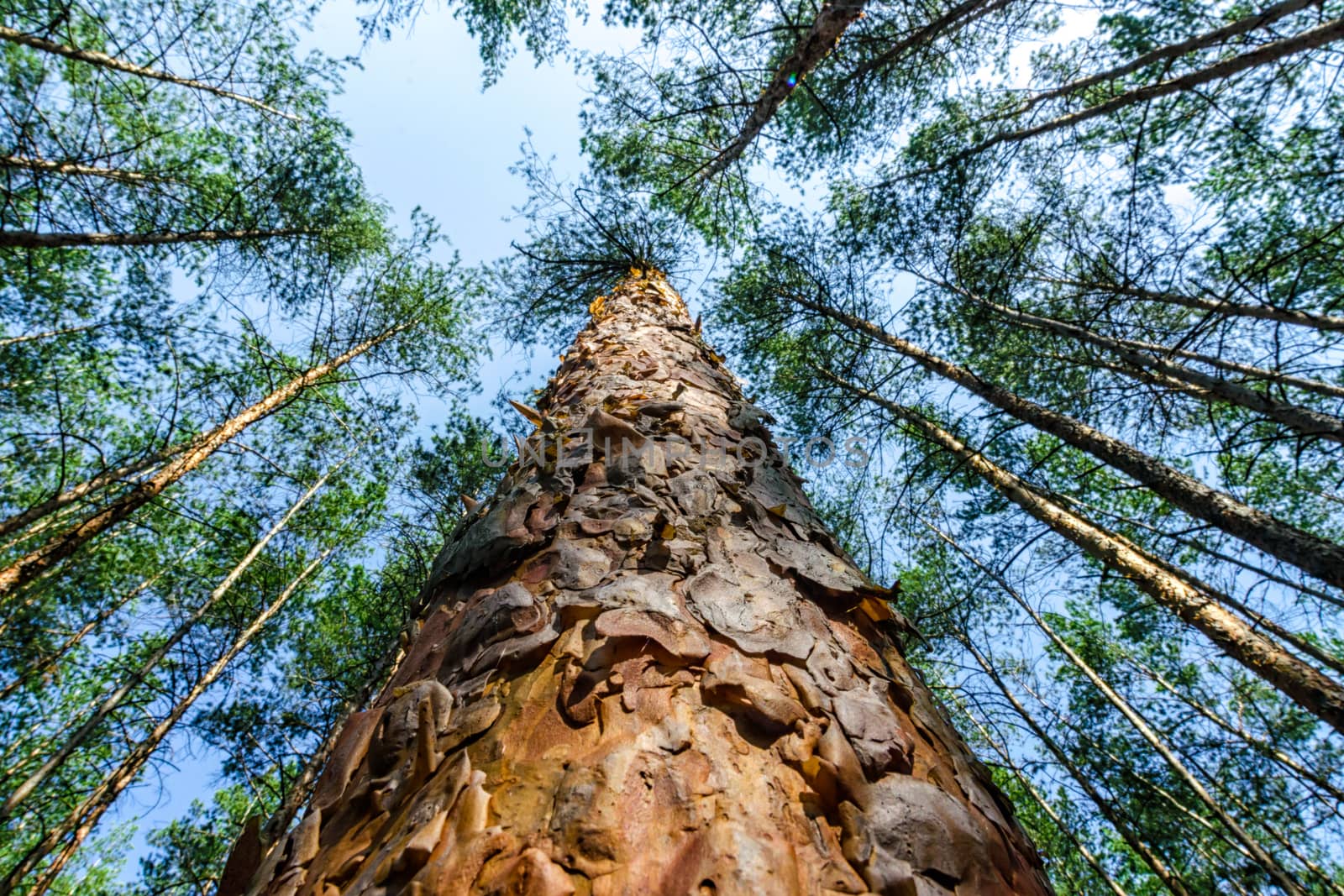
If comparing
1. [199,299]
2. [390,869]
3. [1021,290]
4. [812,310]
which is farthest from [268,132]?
[1021,290]

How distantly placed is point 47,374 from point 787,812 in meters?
8.58

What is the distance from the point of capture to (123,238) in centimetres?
454

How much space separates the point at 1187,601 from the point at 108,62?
8.59m

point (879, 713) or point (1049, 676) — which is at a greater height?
point (1049, 676)

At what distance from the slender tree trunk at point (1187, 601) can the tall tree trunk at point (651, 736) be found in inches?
77.2

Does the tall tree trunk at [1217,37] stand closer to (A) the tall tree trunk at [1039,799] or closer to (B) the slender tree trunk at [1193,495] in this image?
(B) the slender tree trunk at [1193,495]

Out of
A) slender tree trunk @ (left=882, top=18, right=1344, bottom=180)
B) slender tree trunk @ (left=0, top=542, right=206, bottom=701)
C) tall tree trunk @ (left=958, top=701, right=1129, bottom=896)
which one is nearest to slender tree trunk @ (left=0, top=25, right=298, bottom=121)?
slender tree trunk @ (left=0, top=542, right=206, bottom=701)

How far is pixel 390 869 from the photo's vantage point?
2.12ft

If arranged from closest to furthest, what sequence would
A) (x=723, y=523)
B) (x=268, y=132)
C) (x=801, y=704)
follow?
(x=801, y=704) → (x=723, y=523) → (x=268, y=132)

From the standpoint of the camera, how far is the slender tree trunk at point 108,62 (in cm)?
364

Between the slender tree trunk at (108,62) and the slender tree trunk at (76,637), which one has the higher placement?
the slender tree trunk at (108,62)

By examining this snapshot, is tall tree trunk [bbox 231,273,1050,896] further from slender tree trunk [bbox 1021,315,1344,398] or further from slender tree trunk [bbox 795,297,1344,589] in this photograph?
slender tree trunk [bbox 795,297,1344,589]

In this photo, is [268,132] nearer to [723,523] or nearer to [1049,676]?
[723,523]

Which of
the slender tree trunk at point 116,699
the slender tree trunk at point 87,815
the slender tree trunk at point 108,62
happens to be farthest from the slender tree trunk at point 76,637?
the slender tree trunk at point 108,62
